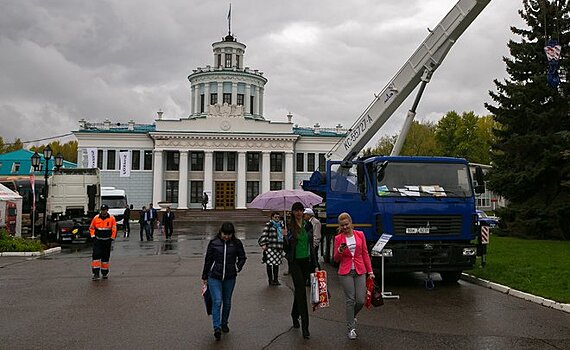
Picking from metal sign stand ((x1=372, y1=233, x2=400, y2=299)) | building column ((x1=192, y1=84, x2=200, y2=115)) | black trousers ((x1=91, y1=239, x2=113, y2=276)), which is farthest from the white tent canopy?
building column ((x1=192, y1=84, x2=200, y2=115))

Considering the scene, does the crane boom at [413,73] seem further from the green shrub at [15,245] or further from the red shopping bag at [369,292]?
the green shrub at [15,245]

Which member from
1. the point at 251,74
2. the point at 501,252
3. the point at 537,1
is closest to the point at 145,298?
the point at 501,252

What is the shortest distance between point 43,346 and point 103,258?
6.44 metres

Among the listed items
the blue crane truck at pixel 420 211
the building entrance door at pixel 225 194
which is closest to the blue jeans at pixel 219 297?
the blue crane truck at pixel 420 211

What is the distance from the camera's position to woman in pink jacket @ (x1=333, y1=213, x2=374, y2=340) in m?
7.49

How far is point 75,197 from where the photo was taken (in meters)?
28.7

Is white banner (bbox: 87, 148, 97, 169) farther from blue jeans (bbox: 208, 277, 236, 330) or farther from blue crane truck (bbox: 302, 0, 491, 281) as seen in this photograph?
blue jeans (bbox: 208, 277, 236, 330)

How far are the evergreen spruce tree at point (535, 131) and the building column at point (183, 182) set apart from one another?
3739 centimetres

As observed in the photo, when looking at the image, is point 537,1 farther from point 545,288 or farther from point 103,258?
point 103,258

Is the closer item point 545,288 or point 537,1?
point 545,288

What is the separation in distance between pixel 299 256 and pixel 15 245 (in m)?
15.9

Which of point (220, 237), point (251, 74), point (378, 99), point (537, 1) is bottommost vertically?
point (220, 237)

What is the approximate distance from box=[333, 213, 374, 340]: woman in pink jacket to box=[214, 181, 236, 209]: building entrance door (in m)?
51.3

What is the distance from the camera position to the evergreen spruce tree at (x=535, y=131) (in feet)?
78.9
